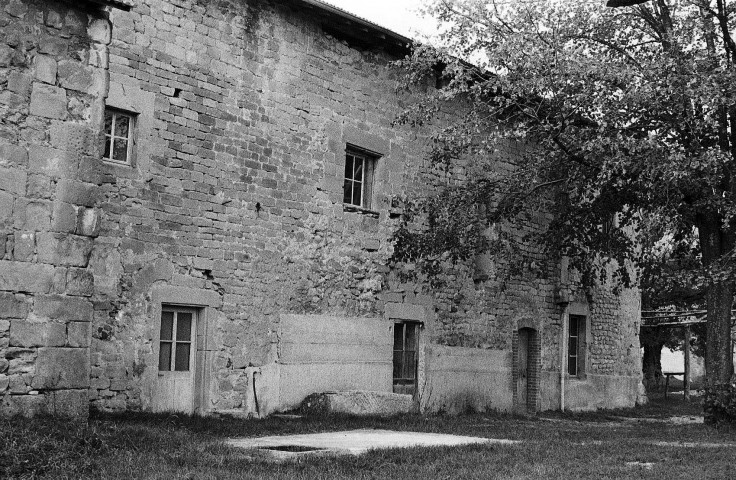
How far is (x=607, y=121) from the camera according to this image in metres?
13.1

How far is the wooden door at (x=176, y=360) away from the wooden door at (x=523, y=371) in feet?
27.0

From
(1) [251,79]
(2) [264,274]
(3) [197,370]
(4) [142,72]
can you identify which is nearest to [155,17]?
(4) [142,72]

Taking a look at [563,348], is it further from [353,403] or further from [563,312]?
[353,403]

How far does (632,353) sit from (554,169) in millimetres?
8873

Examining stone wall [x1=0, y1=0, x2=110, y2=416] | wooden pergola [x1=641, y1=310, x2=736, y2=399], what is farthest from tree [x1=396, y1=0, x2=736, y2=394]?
wooden pergola [x1=641, y1=310, x2=736, y2=399]

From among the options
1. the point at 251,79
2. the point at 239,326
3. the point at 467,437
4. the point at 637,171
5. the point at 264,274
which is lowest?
the point at 467,437

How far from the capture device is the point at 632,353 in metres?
21.6

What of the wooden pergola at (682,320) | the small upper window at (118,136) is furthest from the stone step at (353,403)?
the wooden pergola at (682,320)

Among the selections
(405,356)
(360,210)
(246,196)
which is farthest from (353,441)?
(405,356)

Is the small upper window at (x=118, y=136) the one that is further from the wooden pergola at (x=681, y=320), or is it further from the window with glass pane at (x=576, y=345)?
the wooden pergola at (x=681, y=320)

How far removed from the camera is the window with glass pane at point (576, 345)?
19609 mm

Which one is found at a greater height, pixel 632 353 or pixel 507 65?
pixel 507 65

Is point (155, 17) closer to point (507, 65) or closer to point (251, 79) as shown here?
point (251, 79)

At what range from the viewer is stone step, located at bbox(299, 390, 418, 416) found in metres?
12.6
